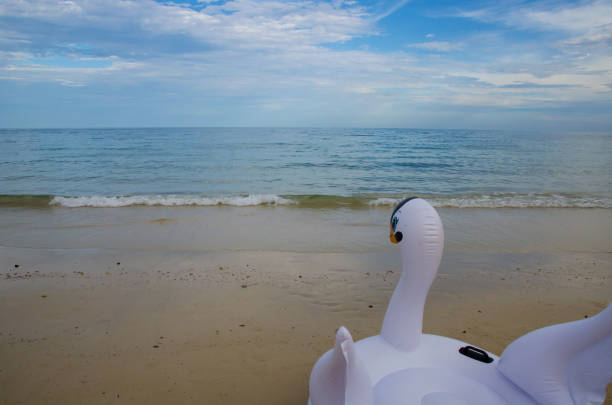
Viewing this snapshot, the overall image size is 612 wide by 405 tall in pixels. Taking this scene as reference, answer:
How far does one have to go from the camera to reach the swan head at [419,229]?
237 centimetres

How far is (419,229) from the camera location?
2.37 meters

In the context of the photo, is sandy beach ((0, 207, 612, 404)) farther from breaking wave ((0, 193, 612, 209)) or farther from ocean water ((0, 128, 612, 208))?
ocean water ((0, 128, 612, 208))

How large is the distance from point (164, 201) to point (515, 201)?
9954 millimetres

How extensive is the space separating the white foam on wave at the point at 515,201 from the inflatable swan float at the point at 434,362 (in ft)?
27.1

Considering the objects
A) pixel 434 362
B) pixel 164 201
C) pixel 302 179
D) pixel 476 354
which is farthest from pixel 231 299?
pixel 302 179

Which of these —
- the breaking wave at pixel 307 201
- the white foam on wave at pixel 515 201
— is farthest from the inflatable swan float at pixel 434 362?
the white foam on wave at pixel 515 201

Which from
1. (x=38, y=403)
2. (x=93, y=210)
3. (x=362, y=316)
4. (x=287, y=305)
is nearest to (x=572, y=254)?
(x=362, y=316)

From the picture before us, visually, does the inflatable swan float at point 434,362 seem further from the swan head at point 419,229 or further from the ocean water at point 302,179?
the ocean water at point 302,179

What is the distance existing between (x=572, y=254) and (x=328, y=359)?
611cm

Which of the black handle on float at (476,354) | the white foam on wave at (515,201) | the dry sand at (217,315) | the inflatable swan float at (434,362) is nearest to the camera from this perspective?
the inflatable swan float at (434,362)

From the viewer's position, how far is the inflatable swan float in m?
1.70

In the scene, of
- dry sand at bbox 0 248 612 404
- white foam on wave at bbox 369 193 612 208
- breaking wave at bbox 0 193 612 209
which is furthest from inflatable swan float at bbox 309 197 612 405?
white foam on wave at bbox 369 193 612 208

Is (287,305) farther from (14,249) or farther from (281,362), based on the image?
(14,249)

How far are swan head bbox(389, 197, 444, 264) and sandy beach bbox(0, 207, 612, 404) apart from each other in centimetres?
149
